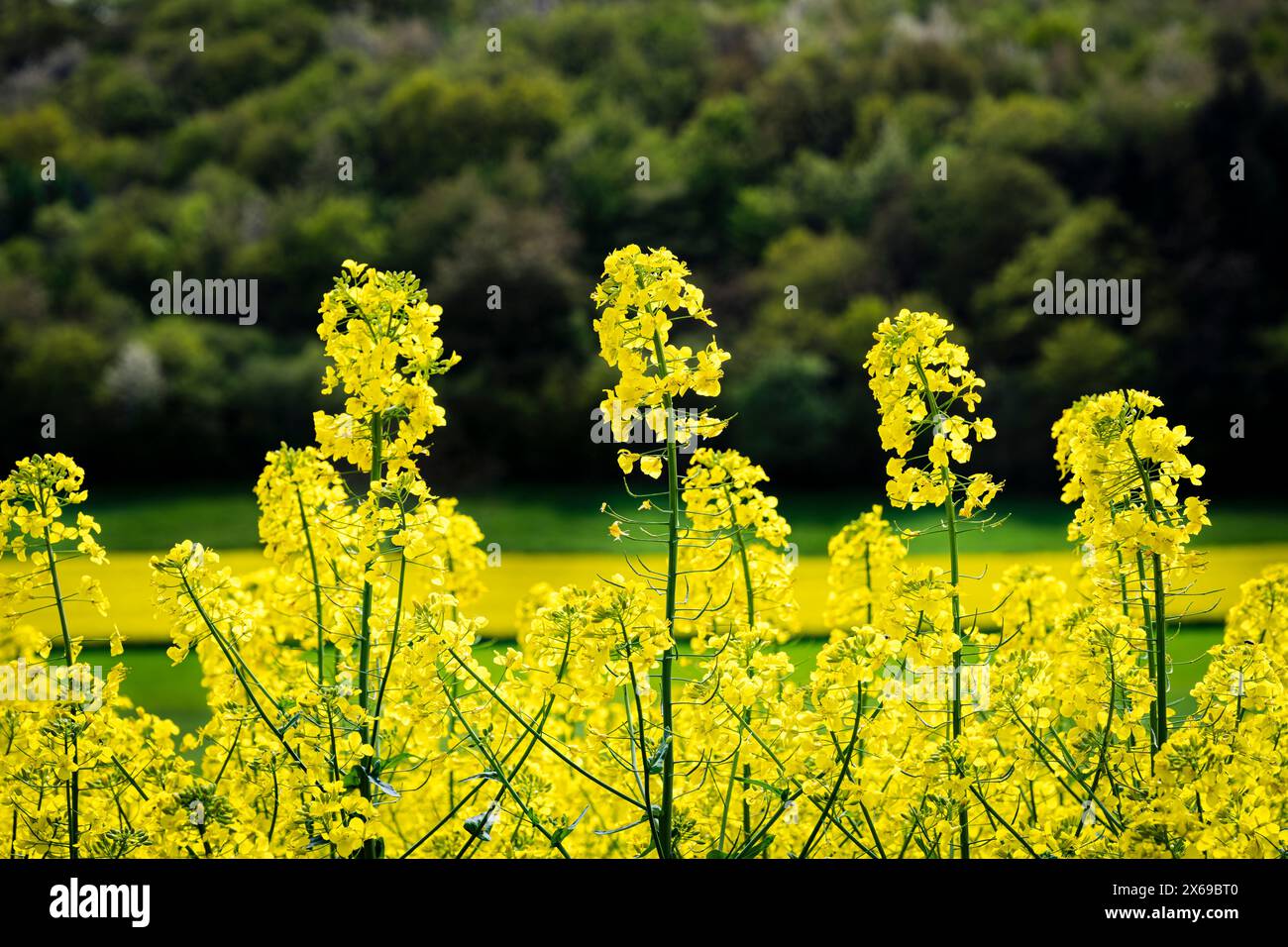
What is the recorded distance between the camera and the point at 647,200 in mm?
13812

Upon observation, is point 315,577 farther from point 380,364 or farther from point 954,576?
point 954,576

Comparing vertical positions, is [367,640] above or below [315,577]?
below

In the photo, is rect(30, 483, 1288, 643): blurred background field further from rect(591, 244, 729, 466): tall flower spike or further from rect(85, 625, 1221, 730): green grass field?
rect(591, 244, 729, 466): tall flower spike

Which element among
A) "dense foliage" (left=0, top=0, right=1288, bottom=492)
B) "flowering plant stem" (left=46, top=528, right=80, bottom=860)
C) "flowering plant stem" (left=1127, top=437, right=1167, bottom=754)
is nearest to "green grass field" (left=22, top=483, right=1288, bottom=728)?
"dense foliage" (left=0, top=0, right=1288, bottom=492)

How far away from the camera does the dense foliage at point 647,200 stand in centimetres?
1225

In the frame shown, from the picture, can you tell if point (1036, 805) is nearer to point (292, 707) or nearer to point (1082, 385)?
point (292, 707)

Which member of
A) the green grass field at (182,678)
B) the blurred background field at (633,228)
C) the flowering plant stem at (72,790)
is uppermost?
the blurred background field at (633,228)

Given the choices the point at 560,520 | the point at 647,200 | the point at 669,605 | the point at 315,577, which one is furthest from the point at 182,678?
the point at 647,200

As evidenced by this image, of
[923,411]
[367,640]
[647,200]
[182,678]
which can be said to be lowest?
[182,678]

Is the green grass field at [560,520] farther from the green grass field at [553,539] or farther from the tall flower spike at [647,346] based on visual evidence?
the tall flower spike at [647,346]

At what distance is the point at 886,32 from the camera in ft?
51.2

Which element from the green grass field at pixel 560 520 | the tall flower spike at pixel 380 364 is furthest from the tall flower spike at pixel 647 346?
the green grass field at pixel 560 520

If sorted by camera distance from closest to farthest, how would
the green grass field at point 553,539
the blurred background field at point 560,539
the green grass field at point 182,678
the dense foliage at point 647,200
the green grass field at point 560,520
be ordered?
the green grass field at point 182,678 < the green grass field at point 553,539 < the blurred background field at point 560,539 < the green grass field at point 560,520 < the dense foliage at point 647,200

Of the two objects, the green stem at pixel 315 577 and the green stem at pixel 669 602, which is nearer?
the green stem at pixel 669 602
